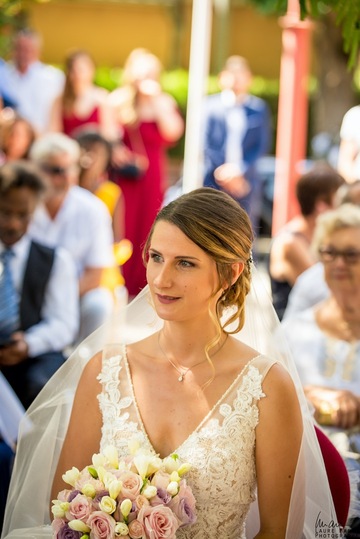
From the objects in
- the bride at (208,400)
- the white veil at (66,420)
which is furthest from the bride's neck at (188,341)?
the white veil at (66,420)

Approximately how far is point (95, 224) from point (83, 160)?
182 cm

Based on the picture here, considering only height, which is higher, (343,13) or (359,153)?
(343,13)

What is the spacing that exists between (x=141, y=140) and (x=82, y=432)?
769cm

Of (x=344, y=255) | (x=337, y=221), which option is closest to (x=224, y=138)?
(x=337, y=221)

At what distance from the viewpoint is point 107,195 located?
332 inches

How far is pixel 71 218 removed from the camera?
21.8ft

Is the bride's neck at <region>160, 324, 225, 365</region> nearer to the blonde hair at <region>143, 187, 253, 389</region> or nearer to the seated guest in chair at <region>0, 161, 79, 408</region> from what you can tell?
the blonde hair at <region>143, 187, 253, 389</region>

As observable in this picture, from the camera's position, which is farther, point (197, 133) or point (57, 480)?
point (197, 133)

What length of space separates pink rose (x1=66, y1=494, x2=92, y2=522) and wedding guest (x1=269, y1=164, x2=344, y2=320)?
348cm

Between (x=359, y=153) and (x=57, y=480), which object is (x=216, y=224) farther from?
(x=359, y=153)

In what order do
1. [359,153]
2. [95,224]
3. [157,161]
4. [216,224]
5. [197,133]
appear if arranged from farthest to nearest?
[157,161] < [197,133] < [359,153] < [95,224] < [216,224]

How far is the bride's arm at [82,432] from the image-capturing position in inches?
119

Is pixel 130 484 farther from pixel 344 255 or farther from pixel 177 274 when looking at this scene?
pixel 344 255

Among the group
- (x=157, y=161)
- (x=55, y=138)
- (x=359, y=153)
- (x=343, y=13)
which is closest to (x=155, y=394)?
(x=343, y=13)
